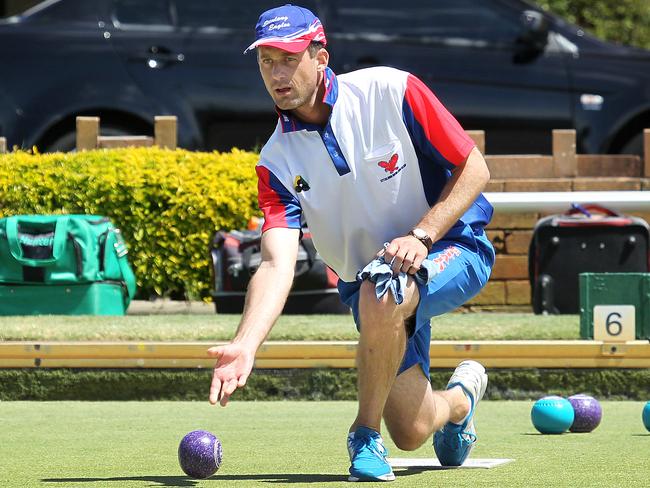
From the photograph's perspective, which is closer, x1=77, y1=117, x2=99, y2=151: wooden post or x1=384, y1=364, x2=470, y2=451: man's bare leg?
x1=384, y1=364, x2=470, y2=451: man's bare leg

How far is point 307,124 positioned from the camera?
453 centimetres

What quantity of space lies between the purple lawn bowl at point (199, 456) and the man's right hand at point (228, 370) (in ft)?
1.61

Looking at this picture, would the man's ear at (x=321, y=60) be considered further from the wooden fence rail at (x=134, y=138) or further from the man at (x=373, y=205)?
the wooden fence rail at (x=134, y=138)

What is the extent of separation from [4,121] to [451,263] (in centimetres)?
573

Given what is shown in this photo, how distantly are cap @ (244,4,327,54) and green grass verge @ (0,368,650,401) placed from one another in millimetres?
2897

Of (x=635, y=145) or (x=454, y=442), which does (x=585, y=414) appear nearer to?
(x=454, y=442)

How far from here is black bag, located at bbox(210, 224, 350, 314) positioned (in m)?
8.64

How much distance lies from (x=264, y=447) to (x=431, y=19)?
5.24m

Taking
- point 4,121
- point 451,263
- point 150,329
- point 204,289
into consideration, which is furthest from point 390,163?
point 4,121

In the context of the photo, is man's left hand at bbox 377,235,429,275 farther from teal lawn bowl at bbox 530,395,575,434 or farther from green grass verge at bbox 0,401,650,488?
teal lawn bowl at bbox 530,395,575,434

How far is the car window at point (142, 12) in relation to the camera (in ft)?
32.2

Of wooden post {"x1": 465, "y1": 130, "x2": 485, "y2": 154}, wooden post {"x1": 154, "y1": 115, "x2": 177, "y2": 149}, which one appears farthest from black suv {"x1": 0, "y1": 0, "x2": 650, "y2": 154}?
wooden post {"x1": 465, "y1": 130, "x2": 485, "y2": 154}

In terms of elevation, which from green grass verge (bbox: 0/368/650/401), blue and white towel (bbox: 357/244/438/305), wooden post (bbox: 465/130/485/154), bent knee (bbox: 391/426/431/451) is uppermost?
wooden post (bbox: 465/130/485/154)

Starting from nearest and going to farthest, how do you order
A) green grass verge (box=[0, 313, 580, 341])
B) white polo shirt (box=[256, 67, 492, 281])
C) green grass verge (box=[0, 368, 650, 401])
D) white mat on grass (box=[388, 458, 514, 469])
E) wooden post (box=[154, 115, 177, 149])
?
white polo shirt (box=[256, 67, 492, 281])
white mat on grass (box=[388, 458, 514, 469])
green grass verge (box=[0, 368, 650, 401])
green grass verge (box=[0, 313, 580, 341])
wooden post (box=[154, 115, 177, 149])
